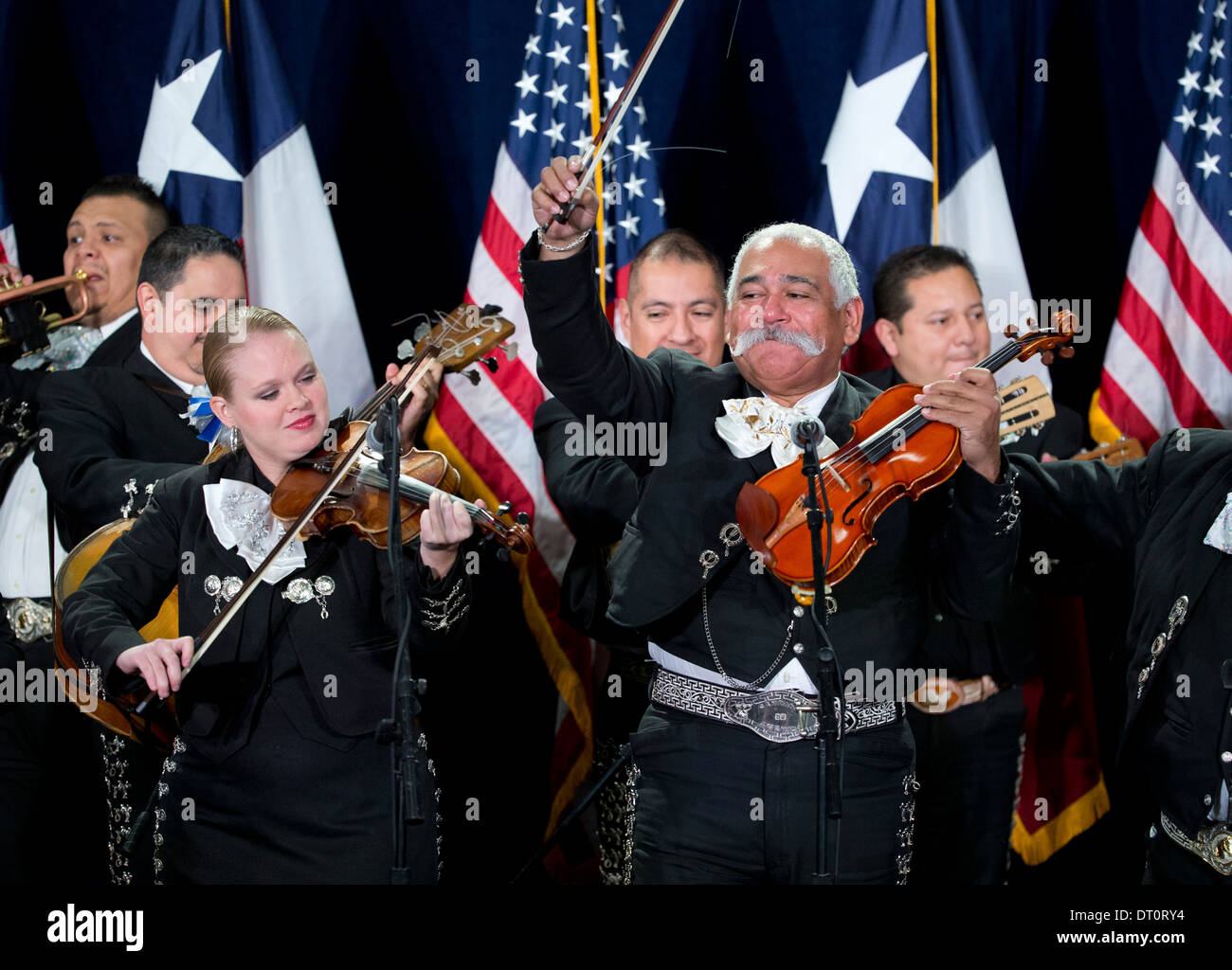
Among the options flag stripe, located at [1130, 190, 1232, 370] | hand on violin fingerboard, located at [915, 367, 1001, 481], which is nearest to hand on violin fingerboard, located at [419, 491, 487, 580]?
hand on violin fingerboard, located at [915, 367, 1001, 481]

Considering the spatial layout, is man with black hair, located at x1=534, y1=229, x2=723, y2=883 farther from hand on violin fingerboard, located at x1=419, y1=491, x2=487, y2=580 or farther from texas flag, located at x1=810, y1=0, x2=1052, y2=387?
hand on violin fingerboard, located at x1=419, y1=491, x2=487, y2=580

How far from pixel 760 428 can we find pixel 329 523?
100cm

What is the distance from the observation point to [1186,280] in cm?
519

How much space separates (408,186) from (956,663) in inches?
116

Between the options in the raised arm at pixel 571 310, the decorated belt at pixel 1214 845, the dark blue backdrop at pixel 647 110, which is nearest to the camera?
the raised arm at pixel 571 310

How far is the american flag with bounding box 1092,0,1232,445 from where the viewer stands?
512cm

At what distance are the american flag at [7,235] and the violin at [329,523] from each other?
75.0 inches

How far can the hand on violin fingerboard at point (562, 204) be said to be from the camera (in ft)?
8.73

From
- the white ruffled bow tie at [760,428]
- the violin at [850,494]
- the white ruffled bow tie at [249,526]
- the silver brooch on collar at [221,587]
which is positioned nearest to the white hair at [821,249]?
the white ruffled bow tie at [760,428]

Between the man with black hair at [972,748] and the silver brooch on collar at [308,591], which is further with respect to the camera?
the man with black hair at [972,748]

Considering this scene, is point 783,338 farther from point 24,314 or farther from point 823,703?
point 24,314

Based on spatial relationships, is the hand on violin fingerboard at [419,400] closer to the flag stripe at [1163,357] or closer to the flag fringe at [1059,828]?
the flag fringe at [1059,828]

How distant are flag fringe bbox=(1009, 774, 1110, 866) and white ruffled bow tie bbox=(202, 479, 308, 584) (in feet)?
9.63

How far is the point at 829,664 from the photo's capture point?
102 inches
